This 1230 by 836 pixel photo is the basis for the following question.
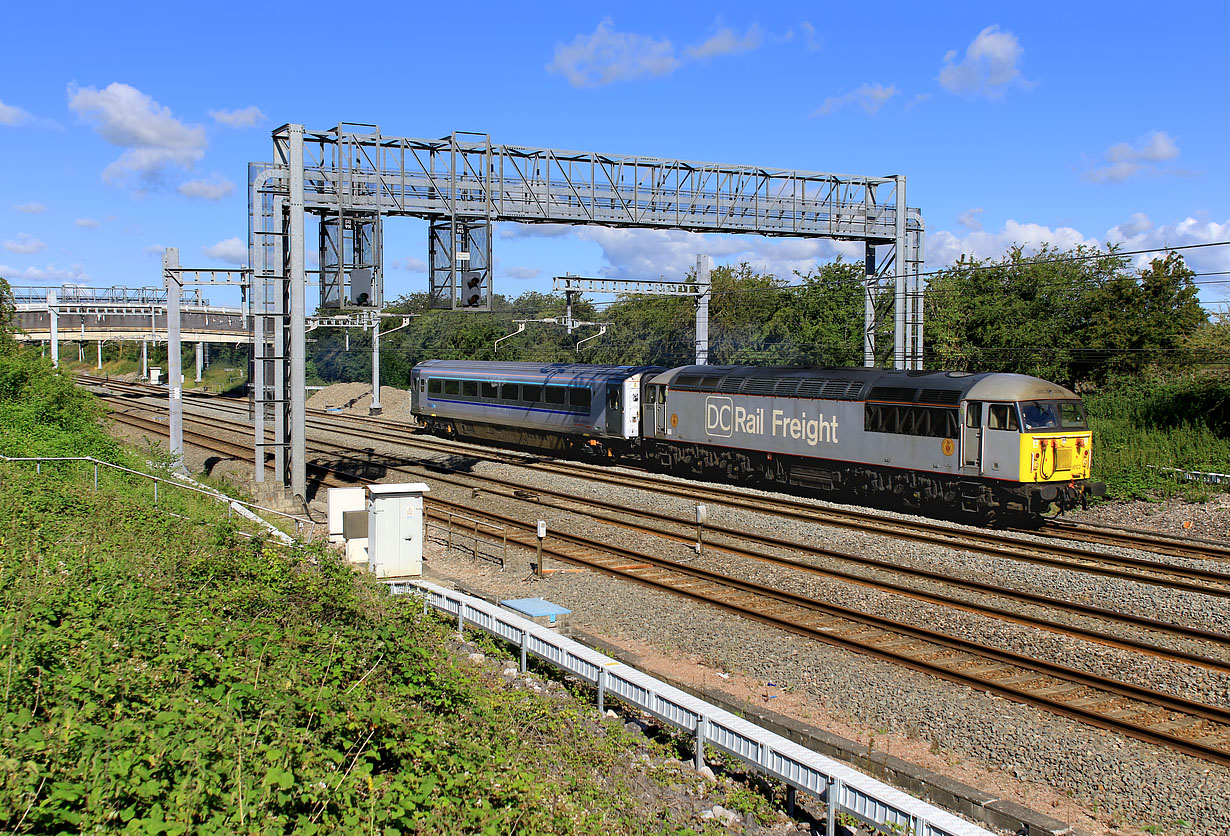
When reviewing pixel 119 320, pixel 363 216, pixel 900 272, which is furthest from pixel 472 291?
pixel 119 320

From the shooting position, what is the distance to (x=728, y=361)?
164 feet

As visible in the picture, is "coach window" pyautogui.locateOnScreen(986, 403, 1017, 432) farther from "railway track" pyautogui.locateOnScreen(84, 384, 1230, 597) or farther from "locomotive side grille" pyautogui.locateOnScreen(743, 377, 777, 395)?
"locomotive side grille" pyautogui.locateOnScreen(743, 377, 777, 395)

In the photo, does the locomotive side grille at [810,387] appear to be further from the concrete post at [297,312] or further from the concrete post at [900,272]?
the concrete post at [297,312]

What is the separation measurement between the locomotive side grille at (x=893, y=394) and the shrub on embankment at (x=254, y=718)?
14224 millimetres

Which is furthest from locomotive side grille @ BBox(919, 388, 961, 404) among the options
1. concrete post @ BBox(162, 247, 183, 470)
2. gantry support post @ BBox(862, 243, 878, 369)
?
concrete post @ BBox(162, 247, 183, 470)

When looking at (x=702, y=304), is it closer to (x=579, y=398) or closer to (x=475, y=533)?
(x=579, y=398)

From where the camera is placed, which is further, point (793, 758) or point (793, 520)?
point (793, 520)

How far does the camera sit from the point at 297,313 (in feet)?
70.0

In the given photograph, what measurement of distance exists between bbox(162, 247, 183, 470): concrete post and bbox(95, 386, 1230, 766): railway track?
1282cm

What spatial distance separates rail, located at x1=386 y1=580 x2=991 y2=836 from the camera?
659 cm

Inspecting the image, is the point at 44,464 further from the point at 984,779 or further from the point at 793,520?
the point at 984,779

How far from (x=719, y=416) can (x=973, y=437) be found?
828 cm

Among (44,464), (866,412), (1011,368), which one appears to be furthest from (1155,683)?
(1011,368)

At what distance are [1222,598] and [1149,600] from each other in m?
1.15
